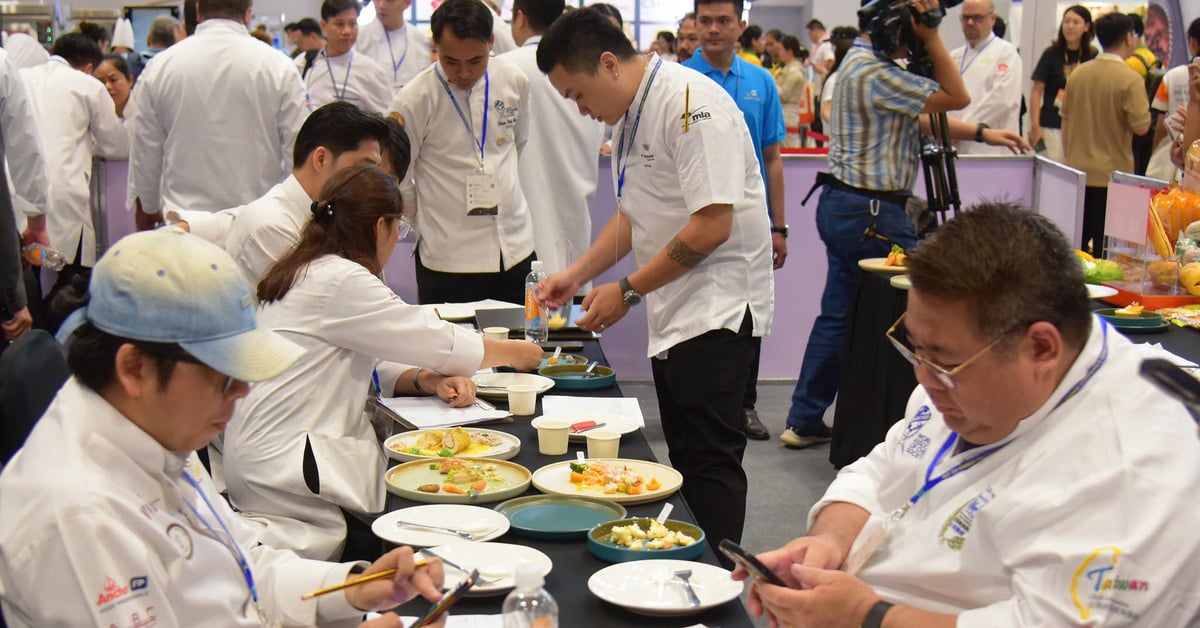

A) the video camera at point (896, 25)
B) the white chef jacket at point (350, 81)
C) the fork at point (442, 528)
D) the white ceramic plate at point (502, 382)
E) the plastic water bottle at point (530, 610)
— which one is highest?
the video camera at point (896, 25)

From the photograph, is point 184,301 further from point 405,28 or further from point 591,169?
point 405,28

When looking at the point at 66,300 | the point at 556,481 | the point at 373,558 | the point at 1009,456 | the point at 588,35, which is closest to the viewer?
the point at 1009,456

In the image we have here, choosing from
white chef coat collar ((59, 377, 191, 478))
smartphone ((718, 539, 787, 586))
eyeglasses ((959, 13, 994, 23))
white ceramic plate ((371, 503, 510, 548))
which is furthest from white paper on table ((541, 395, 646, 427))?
eyeglasses ((959, 13, 994, 23))

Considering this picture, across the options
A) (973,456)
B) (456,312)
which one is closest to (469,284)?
(456,312)

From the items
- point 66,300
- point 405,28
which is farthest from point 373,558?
point 405,28

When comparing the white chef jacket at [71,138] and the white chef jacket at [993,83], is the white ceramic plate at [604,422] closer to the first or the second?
the white chef jacket at [71,138]

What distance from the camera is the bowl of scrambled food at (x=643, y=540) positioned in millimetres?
1797

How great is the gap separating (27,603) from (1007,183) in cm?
532

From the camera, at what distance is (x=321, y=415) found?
7.93 feet

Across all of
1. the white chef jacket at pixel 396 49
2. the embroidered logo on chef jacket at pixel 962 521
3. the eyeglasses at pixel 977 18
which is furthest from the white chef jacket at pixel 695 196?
the eyeglasses at pixel 977 18

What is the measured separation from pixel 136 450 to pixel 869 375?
127 inches

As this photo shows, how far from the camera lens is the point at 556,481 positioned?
219cm

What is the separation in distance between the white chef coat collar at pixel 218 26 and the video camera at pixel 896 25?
2.45 metres

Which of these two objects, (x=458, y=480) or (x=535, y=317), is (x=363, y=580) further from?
(x=535, y=317)
